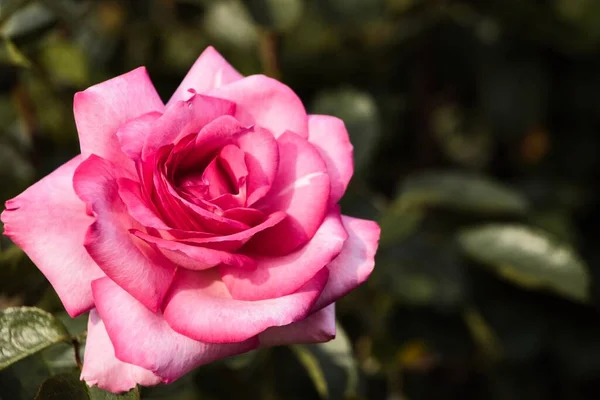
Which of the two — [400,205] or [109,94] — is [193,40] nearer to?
[400,205]

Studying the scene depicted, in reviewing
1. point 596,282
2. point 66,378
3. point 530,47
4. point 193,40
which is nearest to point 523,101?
point 530,47

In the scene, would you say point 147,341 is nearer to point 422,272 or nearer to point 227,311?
point 227,311

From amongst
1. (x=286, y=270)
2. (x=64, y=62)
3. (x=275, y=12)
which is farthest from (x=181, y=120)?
(x=64, y=62)

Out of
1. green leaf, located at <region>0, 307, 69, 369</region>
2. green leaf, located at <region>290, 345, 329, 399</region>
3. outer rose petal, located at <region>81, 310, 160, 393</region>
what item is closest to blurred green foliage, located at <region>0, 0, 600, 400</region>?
green leaf, located at <region>290, 345, 329, 399</region>

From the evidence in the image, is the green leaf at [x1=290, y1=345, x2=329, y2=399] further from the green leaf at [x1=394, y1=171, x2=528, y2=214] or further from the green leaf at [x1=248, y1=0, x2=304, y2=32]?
the green leaf at [x1=248, y1=0, x2=304, y2=32]

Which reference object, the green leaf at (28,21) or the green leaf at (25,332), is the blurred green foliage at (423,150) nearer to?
the green leaf at (28,21)
